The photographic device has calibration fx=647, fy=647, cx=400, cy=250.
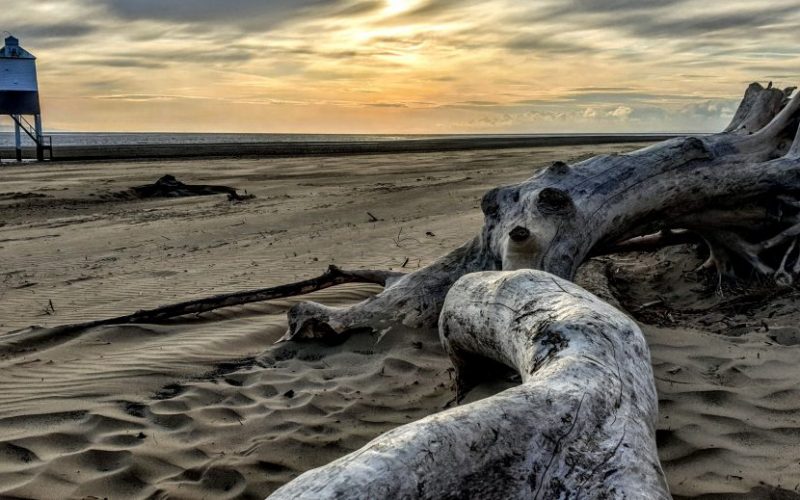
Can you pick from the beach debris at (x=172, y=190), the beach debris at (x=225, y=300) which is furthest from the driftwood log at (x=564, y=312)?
the beach debris at (x=172, y=190)

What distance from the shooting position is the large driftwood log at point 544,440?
5.98ft

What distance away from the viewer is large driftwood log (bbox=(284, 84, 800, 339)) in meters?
4.88

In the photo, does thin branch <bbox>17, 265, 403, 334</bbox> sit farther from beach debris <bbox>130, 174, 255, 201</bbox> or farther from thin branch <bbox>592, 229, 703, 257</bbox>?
beach debris <bbox>130, 174, 255, 201</bbox>

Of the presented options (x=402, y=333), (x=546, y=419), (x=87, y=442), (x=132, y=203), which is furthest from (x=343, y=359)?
(x=132, y=203)

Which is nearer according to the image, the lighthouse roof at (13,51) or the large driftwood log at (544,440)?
the large driftwood log at (544,440)

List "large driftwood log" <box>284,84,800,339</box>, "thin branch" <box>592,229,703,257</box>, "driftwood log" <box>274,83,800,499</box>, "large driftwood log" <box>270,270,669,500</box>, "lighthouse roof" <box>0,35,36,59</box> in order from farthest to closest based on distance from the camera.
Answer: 1. "lighthouse roof" <box>0,35,36,59</box>
2. "thin branch" <box>592,229,703,257</box>
3. "large driftwood log" <box>284,84,800,339</box>
4. "driftwood log" <box>274,83,800,499</box>
5. "large driftwood log" <box>270,270,669,500</box>

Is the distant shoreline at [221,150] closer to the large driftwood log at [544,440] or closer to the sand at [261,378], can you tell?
the sand at [261,378]

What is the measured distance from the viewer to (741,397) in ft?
12.5

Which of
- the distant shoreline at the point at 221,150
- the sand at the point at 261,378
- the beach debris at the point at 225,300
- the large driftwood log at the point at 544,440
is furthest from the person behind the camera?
the distant shoreline at the point at 221,150

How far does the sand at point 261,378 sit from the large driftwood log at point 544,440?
84cm

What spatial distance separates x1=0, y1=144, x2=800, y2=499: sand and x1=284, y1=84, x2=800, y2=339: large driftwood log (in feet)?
1.09

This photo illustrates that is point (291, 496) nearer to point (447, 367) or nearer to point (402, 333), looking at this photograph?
point (447, 367)

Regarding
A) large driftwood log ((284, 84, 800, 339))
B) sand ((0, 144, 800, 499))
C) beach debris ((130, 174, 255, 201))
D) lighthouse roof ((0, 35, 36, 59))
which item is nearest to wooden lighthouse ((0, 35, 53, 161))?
lighthouse roof ((0, 35, 36, 59))

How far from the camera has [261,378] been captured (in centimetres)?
469
